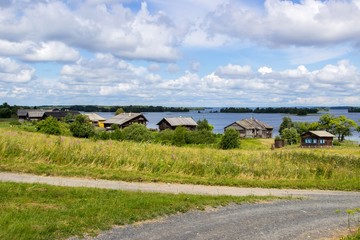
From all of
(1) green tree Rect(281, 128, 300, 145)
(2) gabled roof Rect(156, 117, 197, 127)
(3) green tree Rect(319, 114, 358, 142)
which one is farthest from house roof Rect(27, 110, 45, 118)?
(3) green tree Rect(319, 114, 358, 142)

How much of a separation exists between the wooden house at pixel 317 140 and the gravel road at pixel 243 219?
7680cm

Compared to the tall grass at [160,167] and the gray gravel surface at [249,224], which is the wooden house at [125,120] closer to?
the tall grass at [160,167]

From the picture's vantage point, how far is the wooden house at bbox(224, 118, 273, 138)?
11688 cm

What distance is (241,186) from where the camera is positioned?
13.8 meters

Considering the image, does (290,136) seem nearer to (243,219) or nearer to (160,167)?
(160,167)

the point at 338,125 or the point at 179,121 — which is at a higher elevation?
the point at 179,121

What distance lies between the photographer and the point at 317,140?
283 feet

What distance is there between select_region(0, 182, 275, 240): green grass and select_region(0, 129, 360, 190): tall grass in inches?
122

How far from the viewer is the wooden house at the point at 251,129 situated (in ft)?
383

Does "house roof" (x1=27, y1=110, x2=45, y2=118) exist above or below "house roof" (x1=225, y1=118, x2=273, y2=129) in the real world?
above

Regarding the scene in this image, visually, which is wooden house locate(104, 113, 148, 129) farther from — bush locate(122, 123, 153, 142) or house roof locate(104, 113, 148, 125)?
bush locate(122, 123, 153, 142)

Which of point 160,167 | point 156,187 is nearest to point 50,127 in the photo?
point 160,167

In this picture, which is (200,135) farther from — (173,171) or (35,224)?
(35,224)

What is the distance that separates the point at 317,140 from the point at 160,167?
77.2 metres
